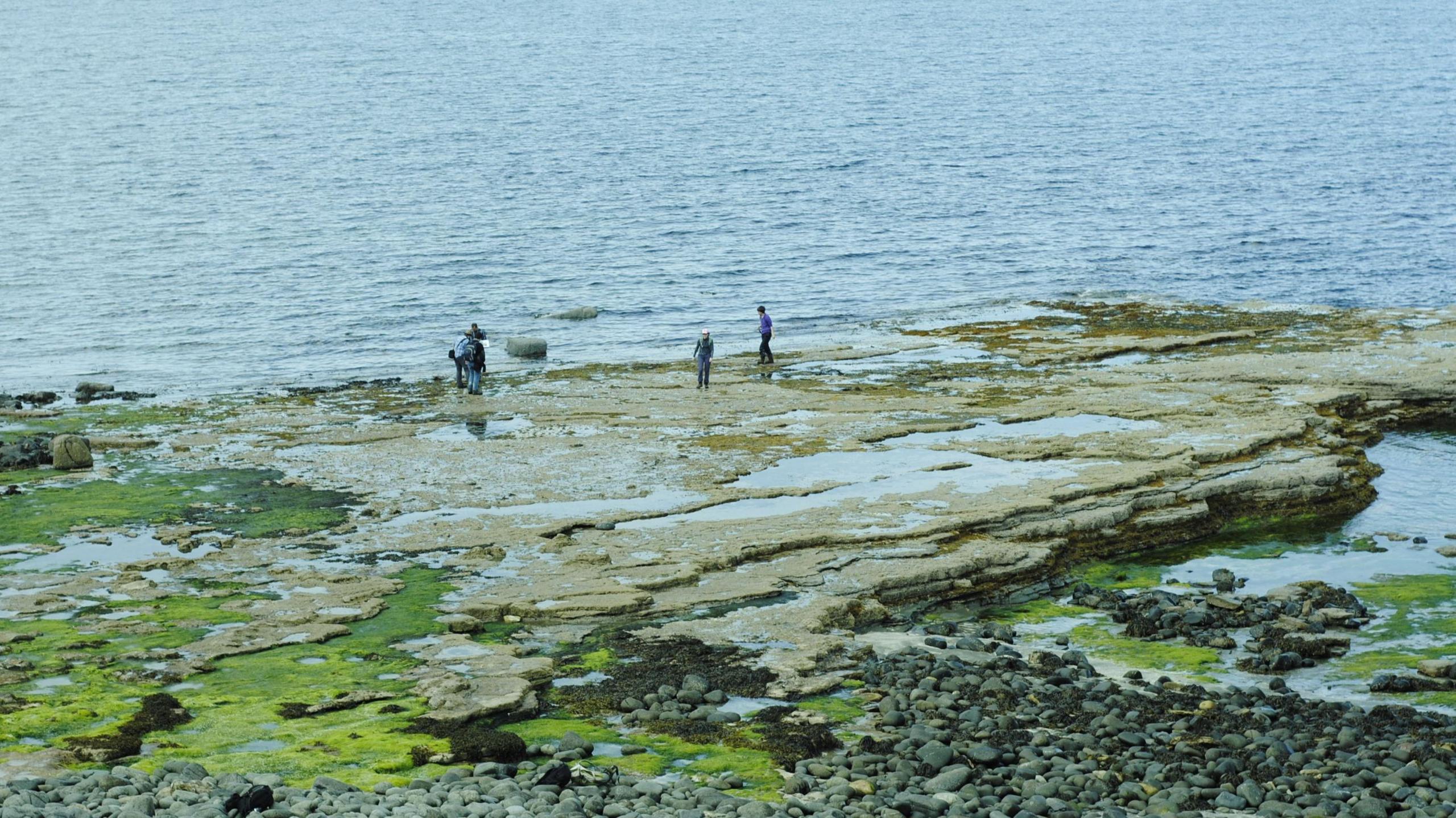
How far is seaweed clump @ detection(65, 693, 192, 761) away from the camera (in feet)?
50.9

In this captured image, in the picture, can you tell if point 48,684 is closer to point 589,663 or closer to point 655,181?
point 589,663

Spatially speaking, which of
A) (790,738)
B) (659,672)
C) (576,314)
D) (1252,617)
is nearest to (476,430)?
(659,672)

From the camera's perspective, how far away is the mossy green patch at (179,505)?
2492 centimetres

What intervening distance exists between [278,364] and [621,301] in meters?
15.5

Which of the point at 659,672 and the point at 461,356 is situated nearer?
the point at 659,672

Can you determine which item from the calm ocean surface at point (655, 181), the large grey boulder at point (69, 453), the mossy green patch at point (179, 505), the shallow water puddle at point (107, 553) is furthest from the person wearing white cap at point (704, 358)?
the shallow water puddle at point (107, 553)

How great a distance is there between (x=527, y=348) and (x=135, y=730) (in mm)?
30333

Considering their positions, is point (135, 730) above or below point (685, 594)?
above

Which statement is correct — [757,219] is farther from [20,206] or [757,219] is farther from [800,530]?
[800,530]

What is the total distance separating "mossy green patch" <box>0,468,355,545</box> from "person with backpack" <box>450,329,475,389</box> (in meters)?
9.29

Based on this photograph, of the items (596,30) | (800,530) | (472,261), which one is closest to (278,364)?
(472,261)

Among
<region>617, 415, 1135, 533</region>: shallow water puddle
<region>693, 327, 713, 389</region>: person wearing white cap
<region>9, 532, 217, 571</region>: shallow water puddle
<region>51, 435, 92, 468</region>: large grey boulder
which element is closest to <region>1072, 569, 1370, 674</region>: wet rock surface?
<region>617, 415, 1135, 533</region>: shallow water puddle

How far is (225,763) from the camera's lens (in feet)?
50.2

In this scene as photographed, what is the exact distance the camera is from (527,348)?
151 ft
